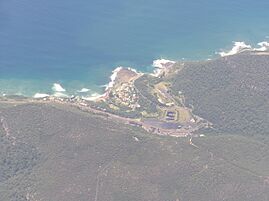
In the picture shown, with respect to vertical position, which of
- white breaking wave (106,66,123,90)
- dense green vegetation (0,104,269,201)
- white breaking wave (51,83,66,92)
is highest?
white breaking wave (106,66,123,90)

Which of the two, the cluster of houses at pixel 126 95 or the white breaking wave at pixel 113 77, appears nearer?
the cluster of houses at pixel 126 95

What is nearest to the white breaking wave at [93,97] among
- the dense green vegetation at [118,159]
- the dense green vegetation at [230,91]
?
the dense green vegetation at [118,159]

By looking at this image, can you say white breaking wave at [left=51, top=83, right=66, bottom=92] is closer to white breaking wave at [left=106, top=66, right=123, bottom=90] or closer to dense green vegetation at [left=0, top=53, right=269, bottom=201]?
white breaking wave at [left=106, top=66, right=123, bottom=90]

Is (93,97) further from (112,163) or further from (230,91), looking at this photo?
(112,163)

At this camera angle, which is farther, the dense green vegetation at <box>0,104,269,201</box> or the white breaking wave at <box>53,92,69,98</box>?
the white breaking wave at <box>53,92,69,98</box>

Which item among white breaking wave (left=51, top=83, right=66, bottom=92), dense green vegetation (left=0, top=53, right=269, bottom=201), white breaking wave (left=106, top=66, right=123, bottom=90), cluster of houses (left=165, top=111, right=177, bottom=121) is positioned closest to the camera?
dense green vegetation (left=0, top=53, right=269, bottom=201)

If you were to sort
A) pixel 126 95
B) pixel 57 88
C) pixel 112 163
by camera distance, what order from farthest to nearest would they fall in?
pixel 57 88, pixel 126 95, pixel 112 163

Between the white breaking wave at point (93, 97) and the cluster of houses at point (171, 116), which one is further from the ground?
the white breaking wave at point (93, 97)

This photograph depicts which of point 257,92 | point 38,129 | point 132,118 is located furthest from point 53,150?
point 257,92

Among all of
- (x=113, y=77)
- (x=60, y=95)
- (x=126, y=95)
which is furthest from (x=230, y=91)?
(x=60, y=95)

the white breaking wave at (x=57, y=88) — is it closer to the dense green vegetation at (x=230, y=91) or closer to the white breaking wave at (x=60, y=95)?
the white breaking wave at (x=60, y=95)

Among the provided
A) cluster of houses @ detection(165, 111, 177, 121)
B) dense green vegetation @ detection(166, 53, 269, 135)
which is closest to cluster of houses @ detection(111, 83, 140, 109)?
cluster of houses @ detection(165, 111, 177, 121)

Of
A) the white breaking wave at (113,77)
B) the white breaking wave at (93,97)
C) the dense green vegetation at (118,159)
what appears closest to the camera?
the dense green vegetation at (118,159)
